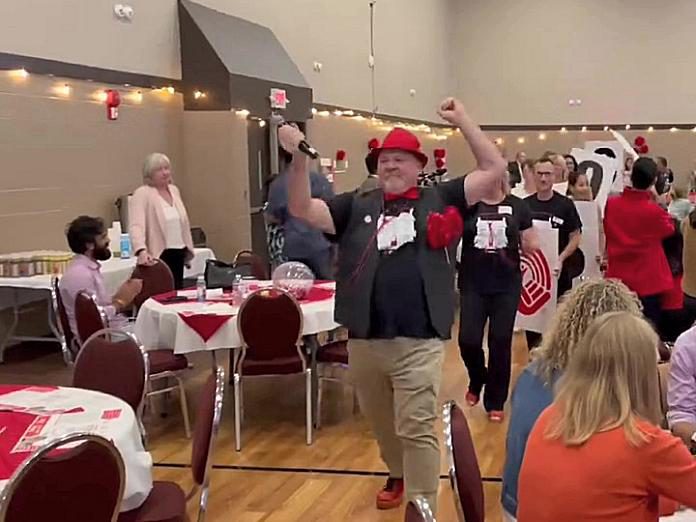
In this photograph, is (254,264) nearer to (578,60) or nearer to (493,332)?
(493,332)

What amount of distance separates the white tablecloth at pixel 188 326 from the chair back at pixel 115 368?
1.51m

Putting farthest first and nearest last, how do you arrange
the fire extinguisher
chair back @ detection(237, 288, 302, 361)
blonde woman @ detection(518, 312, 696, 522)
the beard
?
1. the fire extinguisher
2. the beard
3. chair back @ detection(237, 288, 302, 361)
4. blonde woman @ detection(518, 312, 696, 522)

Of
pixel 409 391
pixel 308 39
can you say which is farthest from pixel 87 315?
pixel 308 39

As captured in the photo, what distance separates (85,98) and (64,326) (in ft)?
11.3

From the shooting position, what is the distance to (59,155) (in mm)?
8445

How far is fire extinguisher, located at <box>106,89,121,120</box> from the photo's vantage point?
29.6ft

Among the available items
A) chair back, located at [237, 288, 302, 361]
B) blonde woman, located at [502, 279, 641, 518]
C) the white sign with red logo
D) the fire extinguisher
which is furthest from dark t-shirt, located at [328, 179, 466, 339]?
the fire extinguisher

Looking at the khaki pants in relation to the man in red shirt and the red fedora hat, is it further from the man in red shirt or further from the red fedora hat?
the man in red shirt

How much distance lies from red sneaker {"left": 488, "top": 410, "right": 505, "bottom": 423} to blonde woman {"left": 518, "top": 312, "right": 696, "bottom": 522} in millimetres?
3702

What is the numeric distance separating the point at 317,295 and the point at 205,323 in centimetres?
87

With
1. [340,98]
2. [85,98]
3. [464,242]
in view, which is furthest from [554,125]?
[464,242]

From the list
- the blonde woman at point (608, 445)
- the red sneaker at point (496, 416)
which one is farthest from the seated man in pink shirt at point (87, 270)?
the blonde woman at point (608, 445)

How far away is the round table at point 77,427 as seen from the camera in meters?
2.95

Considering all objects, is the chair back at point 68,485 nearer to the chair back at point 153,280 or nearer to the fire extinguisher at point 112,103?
the chair back at point 153,280
